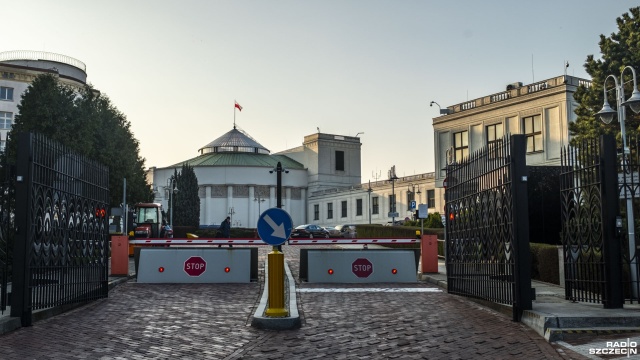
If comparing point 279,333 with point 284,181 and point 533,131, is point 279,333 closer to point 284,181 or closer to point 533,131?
point 533,131

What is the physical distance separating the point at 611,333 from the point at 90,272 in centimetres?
933

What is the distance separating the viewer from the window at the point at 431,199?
7238 cm

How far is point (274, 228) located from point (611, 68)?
17.8 m

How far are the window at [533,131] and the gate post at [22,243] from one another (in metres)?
38.4

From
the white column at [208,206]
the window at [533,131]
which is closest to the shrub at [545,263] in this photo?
the window at [533,131]

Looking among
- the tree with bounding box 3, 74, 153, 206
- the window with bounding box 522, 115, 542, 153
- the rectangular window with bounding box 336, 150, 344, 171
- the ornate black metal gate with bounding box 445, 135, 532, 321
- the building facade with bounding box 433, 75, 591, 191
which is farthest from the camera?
the rectangular window with bounding box 336, 150, 344, 171

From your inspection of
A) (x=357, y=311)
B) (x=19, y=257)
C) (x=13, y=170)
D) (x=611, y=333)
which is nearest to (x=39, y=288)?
(x=19, y=257)

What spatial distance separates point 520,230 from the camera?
10.4 m

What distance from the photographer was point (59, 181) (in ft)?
37.4

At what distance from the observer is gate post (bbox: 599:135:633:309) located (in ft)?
33.5

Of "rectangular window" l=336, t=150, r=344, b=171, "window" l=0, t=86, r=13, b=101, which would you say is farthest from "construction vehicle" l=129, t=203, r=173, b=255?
"rectangular window" l=336, t=150, r=344, b=171

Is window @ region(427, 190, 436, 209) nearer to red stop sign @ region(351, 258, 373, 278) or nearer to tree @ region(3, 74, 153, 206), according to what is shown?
tree @ region(3, 74, 153, 206)

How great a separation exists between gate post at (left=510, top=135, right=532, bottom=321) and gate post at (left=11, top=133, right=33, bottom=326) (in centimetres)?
740

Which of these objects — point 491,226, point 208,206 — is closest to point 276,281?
point 491,226
